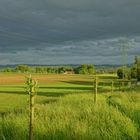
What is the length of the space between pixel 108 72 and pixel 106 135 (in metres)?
179

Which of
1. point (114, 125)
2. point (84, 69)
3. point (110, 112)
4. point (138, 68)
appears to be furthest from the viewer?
point (84, 69)

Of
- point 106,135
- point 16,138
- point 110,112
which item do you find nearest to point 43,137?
point 16,138

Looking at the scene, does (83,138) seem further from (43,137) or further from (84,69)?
(84,69)

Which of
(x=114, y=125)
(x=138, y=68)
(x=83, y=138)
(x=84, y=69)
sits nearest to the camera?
(x=83, y=138)

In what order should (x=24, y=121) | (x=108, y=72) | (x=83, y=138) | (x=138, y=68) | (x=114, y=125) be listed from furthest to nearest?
1. (x=108, y=72)
2. (x=138, y=68)
3. (x=24, y=121)
4. (x=114, y=125)
5. (x=83, y=138)

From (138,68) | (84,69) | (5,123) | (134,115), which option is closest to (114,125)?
(134,115)

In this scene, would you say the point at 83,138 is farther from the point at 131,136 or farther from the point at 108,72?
the point at 108,72

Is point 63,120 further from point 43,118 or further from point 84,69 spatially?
point 84,69

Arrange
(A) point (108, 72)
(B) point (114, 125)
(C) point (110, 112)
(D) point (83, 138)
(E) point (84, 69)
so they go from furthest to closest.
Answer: (A) point (108, 72), (E) point (84, 69), (C) point (110, 112), (B) point (114, 125), (D) point (83, 138)

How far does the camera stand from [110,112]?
12742mm

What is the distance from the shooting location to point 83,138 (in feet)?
32.2

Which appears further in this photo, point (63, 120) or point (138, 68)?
point (138, 68)

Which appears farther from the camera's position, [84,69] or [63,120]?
[84,69]

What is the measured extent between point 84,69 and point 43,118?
158 metres
